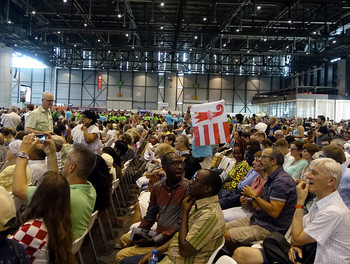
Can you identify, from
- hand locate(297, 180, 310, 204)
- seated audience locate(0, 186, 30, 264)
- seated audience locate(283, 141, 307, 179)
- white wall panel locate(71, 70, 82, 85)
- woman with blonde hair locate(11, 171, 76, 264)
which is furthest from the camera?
white wall panel locate(71, 70, 82, 85)

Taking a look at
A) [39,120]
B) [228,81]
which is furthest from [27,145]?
[228,81]

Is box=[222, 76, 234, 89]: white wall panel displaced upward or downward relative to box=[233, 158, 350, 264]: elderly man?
upward

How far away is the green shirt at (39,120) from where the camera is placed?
4688 millimetres

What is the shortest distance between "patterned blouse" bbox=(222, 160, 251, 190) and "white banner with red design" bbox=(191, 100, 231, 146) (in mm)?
493

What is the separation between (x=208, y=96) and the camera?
36688 mm

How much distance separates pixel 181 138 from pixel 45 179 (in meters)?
4.22

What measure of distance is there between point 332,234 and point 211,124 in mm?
3208

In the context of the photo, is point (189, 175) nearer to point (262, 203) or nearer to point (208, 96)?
point (262, 203)

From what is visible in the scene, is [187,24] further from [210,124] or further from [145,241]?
[145,241]

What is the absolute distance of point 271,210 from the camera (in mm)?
3279

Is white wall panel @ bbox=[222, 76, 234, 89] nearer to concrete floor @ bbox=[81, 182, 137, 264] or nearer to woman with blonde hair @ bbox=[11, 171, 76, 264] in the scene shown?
concrete floor @ bbox=[81, 182, 137, 264]

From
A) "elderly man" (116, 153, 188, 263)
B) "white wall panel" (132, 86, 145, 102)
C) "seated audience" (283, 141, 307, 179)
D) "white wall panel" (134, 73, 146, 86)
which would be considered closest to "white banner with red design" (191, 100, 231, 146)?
"seated audience" (283, 141, 307, 179)

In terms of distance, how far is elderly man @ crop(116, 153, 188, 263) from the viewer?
3104 mm

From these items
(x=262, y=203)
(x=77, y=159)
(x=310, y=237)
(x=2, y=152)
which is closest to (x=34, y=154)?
(x=2, y=152)
